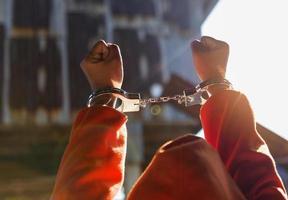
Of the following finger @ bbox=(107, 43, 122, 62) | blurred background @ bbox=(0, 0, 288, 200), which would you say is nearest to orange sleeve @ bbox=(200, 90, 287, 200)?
finger @ bbox=(107, 43, 122, 62)

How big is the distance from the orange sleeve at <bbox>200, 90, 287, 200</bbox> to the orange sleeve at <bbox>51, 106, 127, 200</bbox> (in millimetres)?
84

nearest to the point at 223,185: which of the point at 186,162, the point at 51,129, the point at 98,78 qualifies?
the point at 186,162

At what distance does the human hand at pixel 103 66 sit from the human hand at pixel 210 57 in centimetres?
8

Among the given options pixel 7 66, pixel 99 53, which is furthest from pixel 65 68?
pixel 99 53

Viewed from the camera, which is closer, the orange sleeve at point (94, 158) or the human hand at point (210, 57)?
the orange sleeve at point (94, 158)

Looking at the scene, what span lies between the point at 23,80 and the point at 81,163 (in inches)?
57.7

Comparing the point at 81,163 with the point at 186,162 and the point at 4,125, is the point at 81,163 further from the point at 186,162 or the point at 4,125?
the point at 4,125

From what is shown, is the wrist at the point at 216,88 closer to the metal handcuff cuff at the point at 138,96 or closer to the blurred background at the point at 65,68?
the metal handcuff cuff at the point at 138,96

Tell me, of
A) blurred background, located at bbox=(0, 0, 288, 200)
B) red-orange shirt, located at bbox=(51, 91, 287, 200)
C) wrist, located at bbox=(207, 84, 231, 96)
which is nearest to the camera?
red-orange shirt, located at bbox=(51, 91, 287, 200)

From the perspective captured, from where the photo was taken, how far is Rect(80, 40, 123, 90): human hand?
0.44 m

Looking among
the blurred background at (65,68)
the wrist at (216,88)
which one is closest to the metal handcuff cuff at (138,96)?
the wrist at (216,88)

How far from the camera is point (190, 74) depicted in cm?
139

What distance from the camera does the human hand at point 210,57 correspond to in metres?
0.46

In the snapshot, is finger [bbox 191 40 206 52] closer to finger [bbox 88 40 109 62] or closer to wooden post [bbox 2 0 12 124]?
finger [bbox 88 40 109 62]
